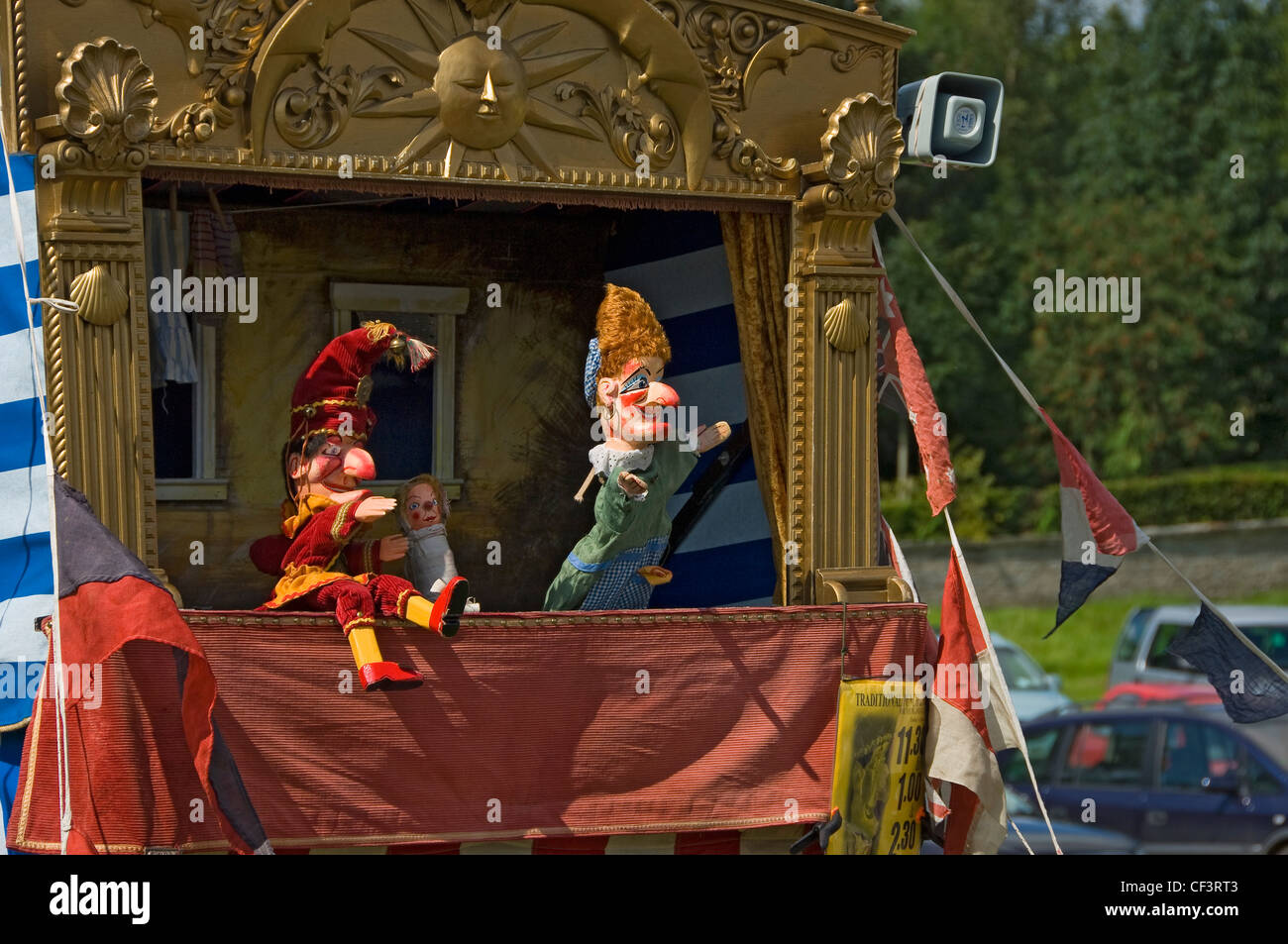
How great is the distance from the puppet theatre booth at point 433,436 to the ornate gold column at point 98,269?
Answer: 0.01 metres

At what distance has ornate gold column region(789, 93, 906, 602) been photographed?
8750 millimetres

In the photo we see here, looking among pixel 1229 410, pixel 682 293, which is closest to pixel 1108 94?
pixel 1229 410

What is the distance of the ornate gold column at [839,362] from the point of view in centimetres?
875

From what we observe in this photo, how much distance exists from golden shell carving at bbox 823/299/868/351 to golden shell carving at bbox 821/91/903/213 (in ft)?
1.55

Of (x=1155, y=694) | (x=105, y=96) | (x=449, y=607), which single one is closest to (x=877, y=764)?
(x=449, y=607)

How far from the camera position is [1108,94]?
32.7 metres

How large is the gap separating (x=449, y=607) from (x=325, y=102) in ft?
6.96

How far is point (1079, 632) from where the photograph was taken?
2772 centimetres

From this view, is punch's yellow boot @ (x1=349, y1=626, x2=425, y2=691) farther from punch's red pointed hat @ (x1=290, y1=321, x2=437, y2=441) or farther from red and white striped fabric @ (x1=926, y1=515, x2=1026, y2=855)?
red and white striped fabric @ (x1=926, y1=515, x2=1026, y2=855)

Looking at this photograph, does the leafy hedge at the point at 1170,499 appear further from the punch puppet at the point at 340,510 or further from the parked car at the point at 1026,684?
the punch puppet at the point at 340,510

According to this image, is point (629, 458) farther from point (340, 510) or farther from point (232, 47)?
point (232, 47)

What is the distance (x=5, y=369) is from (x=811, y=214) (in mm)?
3578

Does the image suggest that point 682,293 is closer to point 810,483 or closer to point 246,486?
point 810,483

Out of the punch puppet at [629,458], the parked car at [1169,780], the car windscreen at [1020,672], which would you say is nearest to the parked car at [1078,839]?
the parked car at [1169,780]
